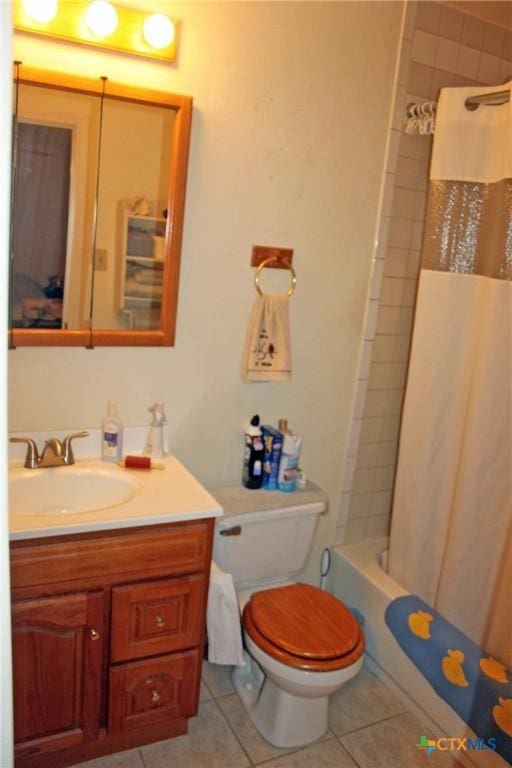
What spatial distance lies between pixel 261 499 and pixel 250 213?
3.16 ft

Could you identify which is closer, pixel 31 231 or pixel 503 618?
pixel 31 231

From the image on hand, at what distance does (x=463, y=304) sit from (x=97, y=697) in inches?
64.9

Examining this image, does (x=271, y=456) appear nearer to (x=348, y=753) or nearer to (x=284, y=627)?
(x=284, y=627)

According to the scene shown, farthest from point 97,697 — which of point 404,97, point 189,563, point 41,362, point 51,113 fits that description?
point 404,97

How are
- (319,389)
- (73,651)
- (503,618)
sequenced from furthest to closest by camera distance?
(319,389) < (503,618) < (73,651)

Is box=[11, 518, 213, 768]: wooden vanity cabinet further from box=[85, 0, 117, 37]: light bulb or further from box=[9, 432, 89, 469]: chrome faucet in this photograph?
box=[85, 0, 117, 37]: light bulb

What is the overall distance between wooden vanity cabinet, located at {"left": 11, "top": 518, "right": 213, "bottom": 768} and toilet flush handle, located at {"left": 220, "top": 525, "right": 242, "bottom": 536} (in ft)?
0.85

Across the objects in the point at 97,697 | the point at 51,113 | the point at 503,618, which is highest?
the point at 51,113

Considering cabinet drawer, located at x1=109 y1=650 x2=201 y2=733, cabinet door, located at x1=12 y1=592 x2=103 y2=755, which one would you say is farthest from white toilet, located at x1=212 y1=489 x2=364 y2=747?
cabinet door, located at x1=12 y1=592 x2=103 y2=755

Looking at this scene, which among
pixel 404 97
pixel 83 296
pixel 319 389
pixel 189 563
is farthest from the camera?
pixel 319 389

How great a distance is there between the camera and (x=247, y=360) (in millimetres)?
2004

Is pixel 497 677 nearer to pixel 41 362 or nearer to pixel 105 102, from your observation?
pixel 41 362

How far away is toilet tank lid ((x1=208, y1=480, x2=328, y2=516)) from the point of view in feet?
6.40

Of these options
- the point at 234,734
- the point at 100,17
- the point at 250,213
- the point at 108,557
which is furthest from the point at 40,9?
the point at 234,734
